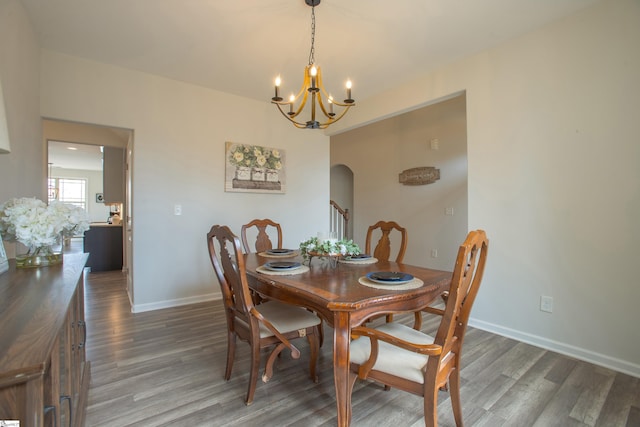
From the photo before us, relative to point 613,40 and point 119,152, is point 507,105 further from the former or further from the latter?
point 119,152

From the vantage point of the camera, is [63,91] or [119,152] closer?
[63,91]

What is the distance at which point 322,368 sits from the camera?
2059mm

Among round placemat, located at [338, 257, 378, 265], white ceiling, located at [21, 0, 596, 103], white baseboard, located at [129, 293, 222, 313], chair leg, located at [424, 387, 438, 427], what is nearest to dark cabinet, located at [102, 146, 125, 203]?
white ceiling, located at [21, 0, 596, 103]

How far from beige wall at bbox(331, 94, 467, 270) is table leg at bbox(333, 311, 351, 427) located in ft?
11.7

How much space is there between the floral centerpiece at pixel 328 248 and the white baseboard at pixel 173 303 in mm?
2140

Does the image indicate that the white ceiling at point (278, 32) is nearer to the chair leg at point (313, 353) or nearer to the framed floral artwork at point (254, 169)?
the framed floral artwork at point (254, 169)

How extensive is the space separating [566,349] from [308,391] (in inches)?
81.0

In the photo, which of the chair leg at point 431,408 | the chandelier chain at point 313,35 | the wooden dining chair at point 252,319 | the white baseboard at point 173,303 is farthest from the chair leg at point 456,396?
the white baseboard at point 173,303

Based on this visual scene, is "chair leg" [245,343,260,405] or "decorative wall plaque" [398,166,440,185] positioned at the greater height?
"decorative wall plaque" [398,166,440,185]

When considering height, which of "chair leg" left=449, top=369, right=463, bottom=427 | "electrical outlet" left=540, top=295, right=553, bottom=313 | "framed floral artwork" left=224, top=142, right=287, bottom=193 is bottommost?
"chair leg" left=449, top=369, right=463, bottom=427

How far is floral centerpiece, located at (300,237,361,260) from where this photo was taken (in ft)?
6.39

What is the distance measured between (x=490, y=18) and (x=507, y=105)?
2.41 ft

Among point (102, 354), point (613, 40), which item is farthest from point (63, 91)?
point (613, 40)

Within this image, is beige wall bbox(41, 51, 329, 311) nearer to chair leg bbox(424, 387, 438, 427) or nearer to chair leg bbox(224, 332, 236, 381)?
chair leg bbox(224, 332, 236, 381)
